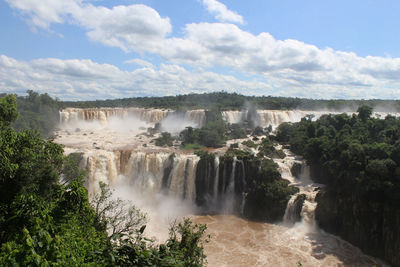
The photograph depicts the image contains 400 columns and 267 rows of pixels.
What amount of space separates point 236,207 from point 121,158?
10554mm

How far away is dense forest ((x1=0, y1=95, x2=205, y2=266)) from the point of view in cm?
438

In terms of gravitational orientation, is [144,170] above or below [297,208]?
above

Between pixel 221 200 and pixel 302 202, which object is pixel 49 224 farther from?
pixel 221 200

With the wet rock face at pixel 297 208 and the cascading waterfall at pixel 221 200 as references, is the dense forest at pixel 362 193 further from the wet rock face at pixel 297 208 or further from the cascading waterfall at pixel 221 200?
the wet rock face at pixel 297 208

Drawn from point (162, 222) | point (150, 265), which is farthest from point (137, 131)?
point (150, 265)

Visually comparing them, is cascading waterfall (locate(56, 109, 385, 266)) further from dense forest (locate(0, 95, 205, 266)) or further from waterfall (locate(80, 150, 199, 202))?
dense forest (locate(0, 95, 205, 266))

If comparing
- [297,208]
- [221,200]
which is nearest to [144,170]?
[221,200]

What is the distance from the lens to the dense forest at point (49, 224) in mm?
4379

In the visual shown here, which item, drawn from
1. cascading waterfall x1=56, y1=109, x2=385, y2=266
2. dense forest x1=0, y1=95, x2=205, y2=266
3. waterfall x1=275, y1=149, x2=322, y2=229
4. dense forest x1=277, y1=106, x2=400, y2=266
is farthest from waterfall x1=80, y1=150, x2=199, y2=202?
dense forest x1=0, y1=95, x2=205, y2=266

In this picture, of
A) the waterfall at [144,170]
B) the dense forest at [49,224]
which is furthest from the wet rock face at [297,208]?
the dense forest at [49,224]

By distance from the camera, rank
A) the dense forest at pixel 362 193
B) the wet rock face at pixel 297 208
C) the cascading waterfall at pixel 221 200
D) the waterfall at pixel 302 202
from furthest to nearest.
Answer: the wet rock face at pixel 297 208, the waterfall at pixel 302 202, the cascading waterfall at pixel 221 200, the dense forest at pixel 362 193

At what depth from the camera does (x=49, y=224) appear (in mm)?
5699

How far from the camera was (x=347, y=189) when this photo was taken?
1864 cm

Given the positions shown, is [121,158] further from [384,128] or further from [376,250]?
[384,128]
